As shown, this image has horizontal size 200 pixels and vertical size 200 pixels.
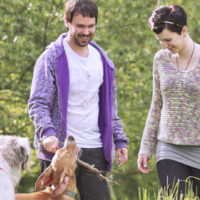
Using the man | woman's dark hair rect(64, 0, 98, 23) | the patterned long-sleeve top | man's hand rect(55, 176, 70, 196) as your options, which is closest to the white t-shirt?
the man

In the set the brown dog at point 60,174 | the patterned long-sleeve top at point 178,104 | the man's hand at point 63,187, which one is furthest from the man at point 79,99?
the patterned long-sleeve top at point 178,104

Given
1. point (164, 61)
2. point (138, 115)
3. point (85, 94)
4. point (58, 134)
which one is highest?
point (164, 61)

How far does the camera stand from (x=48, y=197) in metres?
3.74

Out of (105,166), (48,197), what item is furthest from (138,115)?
(48,197)

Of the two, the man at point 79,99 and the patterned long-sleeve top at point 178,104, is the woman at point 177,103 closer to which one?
the patterned long-sleeve top at point 178,104

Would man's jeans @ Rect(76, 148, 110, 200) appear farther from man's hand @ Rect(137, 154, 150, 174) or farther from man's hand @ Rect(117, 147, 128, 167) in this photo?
man's hand @ Rect(137, 154, 150, 174)

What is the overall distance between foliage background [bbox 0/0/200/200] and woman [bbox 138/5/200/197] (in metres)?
3.30

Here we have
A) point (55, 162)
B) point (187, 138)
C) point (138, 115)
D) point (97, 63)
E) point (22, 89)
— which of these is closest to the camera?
point (55, 162)

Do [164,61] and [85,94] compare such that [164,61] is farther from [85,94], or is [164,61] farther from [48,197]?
[48,197]

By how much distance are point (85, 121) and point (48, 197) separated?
66 centimetres

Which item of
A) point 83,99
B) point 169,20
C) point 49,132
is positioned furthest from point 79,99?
point 169,20

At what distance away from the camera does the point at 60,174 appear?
3.64m

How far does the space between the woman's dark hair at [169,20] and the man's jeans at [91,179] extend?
1.11m

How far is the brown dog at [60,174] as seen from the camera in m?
3.54
